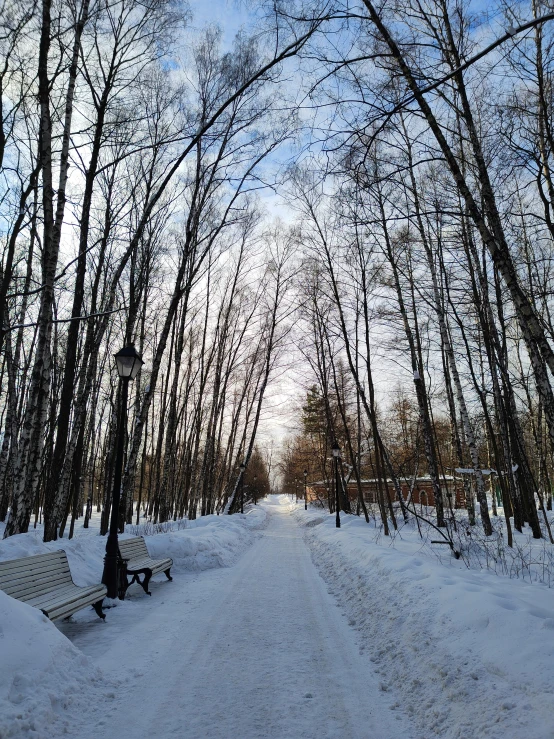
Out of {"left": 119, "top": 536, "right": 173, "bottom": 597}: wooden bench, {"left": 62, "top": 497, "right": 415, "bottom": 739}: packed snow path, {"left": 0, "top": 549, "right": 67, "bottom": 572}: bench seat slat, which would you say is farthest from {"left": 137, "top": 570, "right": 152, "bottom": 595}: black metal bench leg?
{"left": 0, "top": 549, "right": 67, "bottom": 572}: bench seat slat

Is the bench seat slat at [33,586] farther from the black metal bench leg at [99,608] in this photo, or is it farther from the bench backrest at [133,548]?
the bench backrest at [133,548]

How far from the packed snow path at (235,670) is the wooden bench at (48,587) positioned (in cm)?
37

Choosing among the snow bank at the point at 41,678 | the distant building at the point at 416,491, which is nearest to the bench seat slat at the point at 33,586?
the snow bank at the point at 41,678

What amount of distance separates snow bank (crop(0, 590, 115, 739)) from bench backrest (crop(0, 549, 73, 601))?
87 cm

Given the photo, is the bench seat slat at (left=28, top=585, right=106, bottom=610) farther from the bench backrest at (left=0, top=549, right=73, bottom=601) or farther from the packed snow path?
the packed snow path

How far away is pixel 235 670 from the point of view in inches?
147

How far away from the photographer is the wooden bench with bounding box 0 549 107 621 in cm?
422

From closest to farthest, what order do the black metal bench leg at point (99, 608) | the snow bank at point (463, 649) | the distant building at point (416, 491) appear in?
the snow bank at point (463, 649)
the black metal bench leg at point (99, 608)
the distant building at point (416, 491)

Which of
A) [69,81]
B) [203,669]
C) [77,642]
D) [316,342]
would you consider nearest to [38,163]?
[69,81]

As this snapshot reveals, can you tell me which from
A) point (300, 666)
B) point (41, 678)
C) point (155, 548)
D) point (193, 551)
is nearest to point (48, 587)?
point (41, 678)

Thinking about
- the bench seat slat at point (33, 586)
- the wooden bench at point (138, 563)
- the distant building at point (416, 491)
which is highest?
the bench seat slat at point (33, 586)

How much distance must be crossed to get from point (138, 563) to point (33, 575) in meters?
2.71

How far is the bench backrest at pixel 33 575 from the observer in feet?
14.0

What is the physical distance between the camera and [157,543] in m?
8.95
